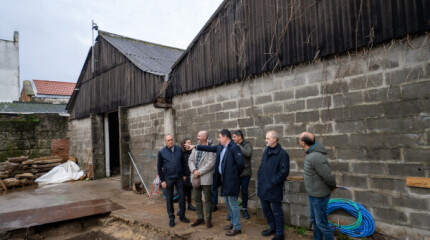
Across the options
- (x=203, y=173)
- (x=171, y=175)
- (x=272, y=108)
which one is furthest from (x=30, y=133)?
(x=272, y=108)

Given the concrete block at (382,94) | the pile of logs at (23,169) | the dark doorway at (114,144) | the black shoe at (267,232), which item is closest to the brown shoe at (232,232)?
the black shoe at (267,232)

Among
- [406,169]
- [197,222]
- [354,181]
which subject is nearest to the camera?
[406,169]

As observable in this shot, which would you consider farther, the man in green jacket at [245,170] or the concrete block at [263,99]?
the concrete block at [263,99]

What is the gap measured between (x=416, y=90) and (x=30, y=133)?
16.4m

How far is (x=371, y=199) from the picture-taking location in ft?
13.5

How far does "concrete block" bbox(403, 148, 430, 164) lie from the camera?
142 inches

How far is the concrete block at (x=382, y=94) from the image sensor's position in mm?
3922

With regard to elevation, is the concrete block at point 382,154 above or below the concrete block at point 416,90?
below

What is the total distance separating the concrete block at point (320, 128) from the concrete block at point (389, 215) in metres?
1.38

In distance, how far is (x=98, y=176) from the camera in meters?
12.5

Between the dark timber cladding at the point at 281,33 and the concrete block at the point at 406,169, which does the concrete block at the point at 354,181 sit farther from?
the dark timber cladding at the point at 281,33

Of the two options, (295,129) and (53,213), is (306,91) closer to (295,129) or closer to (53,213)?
→ (295,129)

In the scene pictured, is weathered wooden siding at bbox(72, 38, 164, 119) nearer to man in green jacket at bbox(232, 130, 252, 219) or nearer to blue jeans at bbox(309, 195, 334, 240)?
man in green jacket at bbox(232, 130, 252, 219)

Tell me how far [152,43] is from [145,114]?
5632mm
